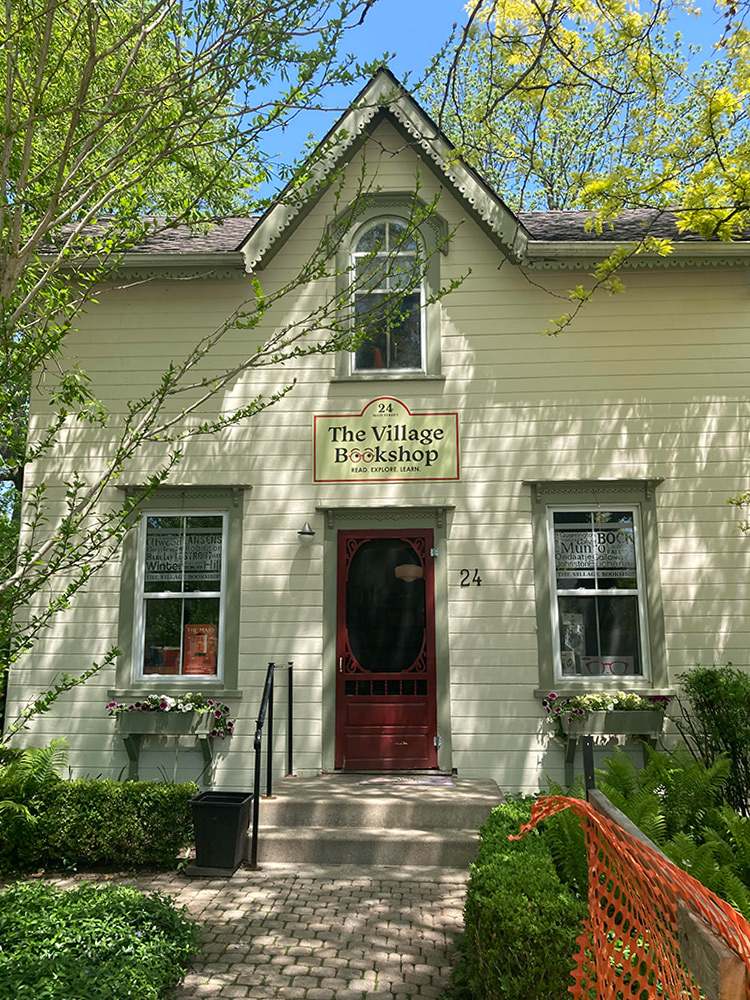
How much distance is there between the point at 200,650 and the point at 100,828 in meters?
2.34

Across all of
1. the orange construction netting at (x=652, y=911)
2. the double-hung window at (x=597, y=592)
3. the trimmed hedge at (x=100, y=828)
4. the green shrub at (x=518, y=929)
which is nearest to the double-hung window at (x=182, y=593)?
the trimmed hedge at (x=100, y=828)

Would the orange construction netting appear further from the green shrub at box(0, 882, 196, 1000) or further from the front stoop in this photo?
the front stoop

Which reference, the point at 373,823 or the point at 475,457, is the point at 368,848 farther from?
the point at 475,457

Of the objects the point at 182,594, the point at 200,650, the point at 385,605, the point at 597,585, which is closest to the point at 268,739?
the point at 200,650

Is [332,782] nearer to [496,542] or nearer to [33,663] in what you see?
[496,542]

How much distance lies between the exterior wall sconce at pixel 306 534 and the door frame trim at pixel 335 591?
0.17 metres

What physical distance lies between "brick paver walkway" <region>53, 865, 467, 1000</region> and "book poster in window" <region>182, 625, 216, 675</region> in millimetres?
2499

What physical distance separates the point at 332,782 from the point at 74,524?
4588 millimetres

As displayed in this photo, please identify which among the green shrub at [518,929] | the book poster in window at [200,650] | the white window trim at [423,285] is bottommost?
the green shrub at [518,929]

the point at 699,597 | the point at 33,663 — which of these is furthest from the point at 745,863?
the point at 33,663

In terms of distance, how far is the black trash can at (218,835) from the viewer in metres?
6.04

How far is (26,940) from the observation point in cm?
413

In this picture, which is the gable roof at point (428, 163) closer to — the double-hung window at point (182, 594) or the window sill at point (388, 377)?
the window sill at point (388, 377)

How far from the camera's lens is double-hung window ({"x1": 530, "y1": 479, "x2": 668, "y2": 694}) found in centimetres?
816
